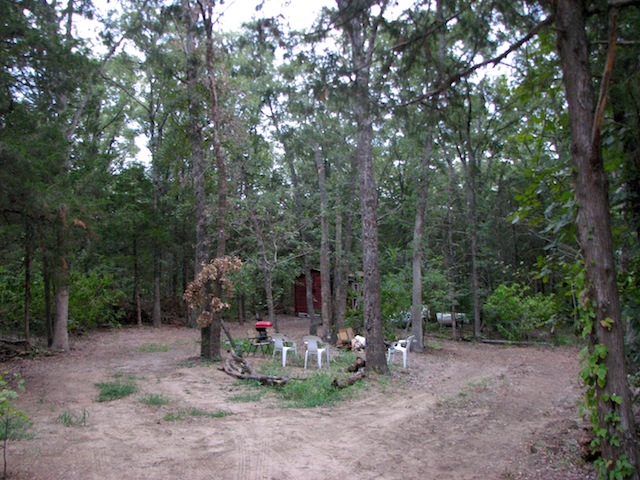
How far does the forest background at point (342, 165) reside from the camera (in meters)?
4.22

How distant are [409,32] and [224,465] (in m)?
5.40

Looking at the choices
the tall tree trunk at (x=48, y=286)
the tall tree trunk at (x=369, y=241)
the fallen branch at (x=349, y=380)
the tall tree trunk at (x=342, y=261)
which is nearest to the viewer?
the fallen branch at (x=349, y=380)

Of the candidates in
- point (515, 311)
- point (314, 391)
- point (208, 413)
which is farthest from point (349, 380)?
point (515, 311)

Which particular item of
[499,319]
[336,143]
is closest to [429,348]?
[499,319]

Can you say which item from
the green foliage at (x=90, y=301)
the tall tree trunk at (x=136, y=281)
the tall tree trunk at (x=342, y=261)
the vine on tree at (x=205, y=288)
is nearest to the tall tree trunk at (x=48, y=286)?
the green foliage at (x=90, y=301)

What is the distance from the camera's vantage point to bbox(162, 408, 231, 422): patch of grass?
6473 millimetres

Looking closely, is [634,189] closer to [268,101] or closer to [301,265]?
[268,101]

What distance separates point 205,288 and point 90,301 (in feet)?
26.3

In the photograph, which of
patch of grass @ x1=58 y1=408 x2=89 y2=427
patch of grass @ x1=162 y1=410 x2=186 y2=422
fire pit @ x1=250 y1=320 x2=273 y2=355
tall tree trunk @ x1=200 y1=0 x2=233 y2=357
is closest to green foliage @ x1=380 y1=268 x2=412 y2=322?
fire pit @ x1=250 y1=320 x2=273 y2=355

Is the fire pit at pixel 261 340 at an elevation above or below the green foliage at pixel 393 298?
below

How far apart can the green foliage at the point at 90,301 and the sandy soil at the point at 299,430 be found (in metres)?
5.99

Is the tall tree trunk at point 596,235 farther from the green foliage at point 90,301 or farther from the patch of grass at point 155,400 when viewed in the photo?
the green foliage at point 90,301

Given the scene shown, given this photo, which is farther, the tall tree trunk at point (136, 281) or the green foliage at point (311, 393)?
the tall tree trunk at point (136, 281)

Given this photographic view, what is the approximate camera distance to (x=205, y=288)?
12.1 metres
